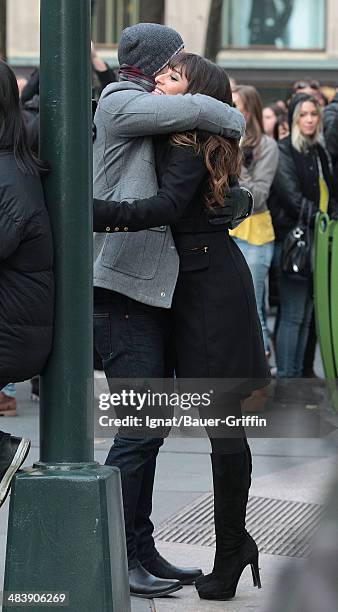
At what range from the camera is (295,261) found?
8.16 m

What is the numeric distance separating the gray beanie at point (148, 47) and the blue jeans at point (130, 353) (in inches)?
31.1

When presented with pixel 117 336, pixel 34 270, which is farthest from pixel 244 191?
pixel 34 270

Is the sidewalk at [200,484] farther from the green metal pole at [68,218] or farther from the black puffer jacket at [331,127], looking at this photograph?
the black puffer jacket at [331,127]

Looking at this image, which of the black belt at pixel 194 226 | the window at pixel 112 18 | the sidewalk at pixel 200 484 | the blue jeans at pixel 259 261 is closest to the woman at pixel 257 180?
the blue jeans at pixel 259 261

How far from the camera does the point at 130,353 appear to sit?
13.3 ft

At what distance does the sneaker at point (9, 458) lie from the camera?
3.77 m

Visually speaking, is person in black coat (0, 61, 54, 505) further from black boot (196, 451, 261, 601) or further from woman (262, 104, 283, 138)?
woman (262, 104, 283, 138)

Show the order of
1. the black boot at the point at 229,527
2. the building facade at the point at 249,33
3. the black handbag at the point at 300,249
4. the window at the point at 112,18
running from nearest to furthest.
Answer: the black boot at the point at 229,527
the black handbag at the point at 300,249
the building facade at the point at 249,33
the window at the point at 112,18

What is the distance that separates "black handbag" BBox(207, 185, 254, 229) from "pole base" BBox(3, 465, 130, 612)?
1.06 m

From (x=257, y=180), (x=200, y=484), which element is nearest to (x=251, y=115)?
(x=257, y=180)

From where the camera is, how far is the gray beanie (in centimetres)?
412

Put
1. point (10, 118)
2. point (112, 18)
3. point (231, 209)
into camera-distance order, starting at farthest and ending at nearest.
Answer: point (112, 18) → point (231, 209) → point (10, 118)

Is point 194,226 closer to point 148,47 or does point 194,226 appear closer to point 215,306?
point 215,306

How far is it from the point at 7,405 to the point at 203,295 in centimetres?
345
